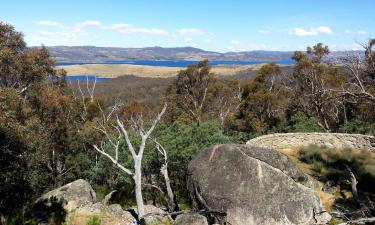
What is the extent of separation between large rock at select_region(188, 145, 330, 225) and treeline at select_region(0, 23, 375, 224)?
8.44 ft

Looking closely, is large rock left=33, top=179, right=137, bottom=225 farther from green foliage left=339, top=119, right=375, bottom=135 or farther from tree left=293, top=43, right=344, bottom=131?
tree left=293, top=43, right=344, bottom=131

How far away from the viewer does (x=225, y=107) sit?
4809 centimetres

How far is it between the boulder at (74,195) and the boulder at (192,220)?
4999mm

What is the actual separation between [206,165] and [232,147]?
113 cm

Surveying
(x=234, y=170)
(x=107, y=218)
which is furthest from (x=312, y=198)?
(x=107, y=218)

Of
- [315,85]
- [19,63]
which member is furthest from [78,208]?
[315,85]

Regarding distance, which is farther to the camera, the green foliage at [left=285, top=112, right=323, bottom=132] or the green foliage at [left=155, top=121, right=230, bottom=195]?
the green foliage at [left=285, top=112, right=323, bottom=132]

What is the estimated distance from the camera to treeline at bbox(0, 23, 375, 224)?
64.3 ft

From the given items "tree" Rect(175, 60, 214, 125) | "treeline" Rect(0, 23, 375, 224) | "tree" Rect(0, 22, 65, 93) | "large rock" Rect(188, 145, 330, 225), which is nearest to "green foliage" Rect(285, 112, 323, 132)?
"treeline" Rect(0, 23, 375, 224)

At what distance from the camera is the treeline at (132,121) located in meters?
19.6

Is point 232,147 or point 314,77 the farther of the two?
point 314,77

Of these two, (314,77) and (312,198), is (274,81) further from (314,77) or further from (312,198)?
(312,198)

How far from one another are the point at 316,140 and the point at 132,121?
11.1 m

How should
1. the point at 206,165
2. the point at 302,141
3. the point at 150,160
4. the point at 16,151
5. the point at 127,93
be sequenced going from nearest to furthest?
the point at 206,165 → the point at 16,151 → the point at 150,160 → the point at 302,141 → the point at 127,93
